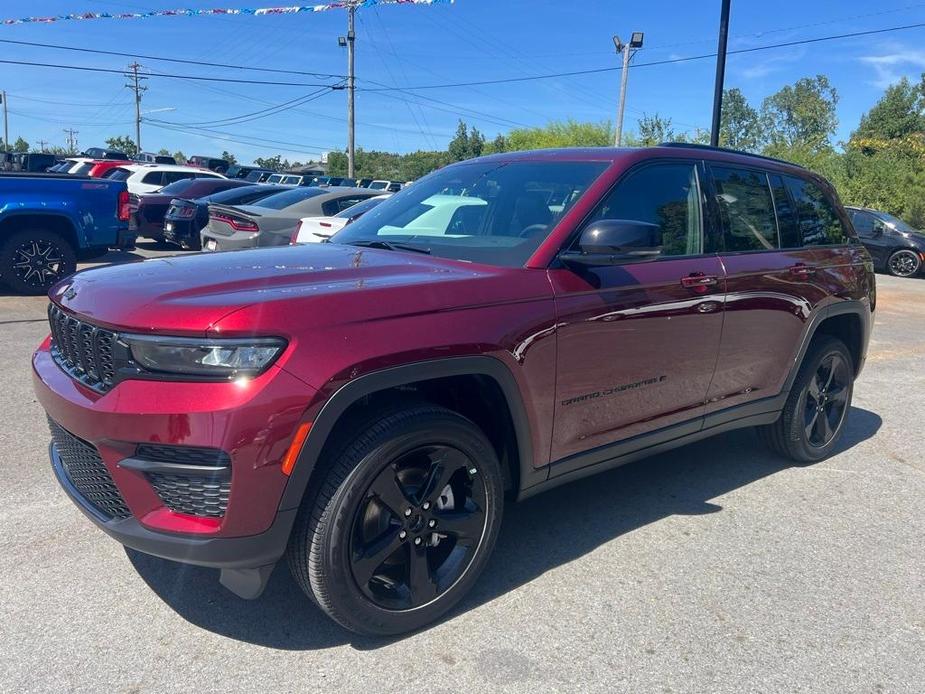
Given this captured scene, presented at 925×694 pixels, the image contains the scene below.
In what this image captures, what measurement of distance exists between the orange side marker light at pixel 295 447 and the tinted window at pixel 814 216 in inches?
136

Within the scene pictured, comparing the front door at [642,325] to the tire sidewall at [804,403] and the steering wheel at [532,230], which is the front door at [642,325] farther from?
the tire sidewall at [804,403]

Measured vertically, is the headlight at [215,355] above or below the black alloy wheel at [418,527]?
above

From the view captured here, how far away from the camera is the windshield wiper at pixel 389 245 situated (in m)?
3.47

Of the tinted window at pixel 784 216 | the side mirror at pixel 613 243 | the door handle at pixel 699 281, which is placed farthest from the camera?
the tinted window at pixel 784 216

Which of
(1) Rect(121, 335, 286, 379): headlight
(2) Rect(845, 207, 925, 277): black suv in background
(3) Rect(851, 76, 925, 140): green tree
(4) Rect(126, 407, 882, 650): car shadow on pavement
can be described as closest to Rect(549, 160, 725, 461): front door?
(4) Rect(126, 407, 882, 650): car shadow on pavement

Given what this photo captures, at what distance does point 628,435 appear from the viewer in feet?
11.6

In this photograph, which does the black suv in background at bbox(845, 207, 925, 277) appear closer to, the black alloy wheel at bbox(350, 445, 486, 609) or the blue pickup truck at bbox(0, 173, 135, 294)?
the blue pickup truck at bbox(0, 173, 135, 294)

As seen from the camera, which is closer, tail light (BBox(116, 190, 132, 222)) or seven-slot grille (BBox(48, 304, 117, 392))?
seven-slot grille (BBox(48, 304, 117, 392))

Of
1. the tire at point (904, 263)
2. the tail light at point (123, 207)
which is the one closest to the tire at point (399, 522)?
the tail light at point (123, 207)

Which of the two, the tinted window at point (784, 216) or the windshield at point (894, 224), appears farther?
the windshield at point (894, 224)

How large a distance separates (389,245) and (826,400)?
Answer: 9.94 feet

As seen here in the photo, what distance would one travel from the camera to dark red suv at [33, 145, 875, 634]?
237 centimetres

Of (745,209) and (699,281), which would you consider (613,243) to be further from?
(745,209)

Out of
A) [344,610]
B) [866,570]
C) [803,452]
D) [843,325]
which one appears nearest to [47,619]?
[344,610]
